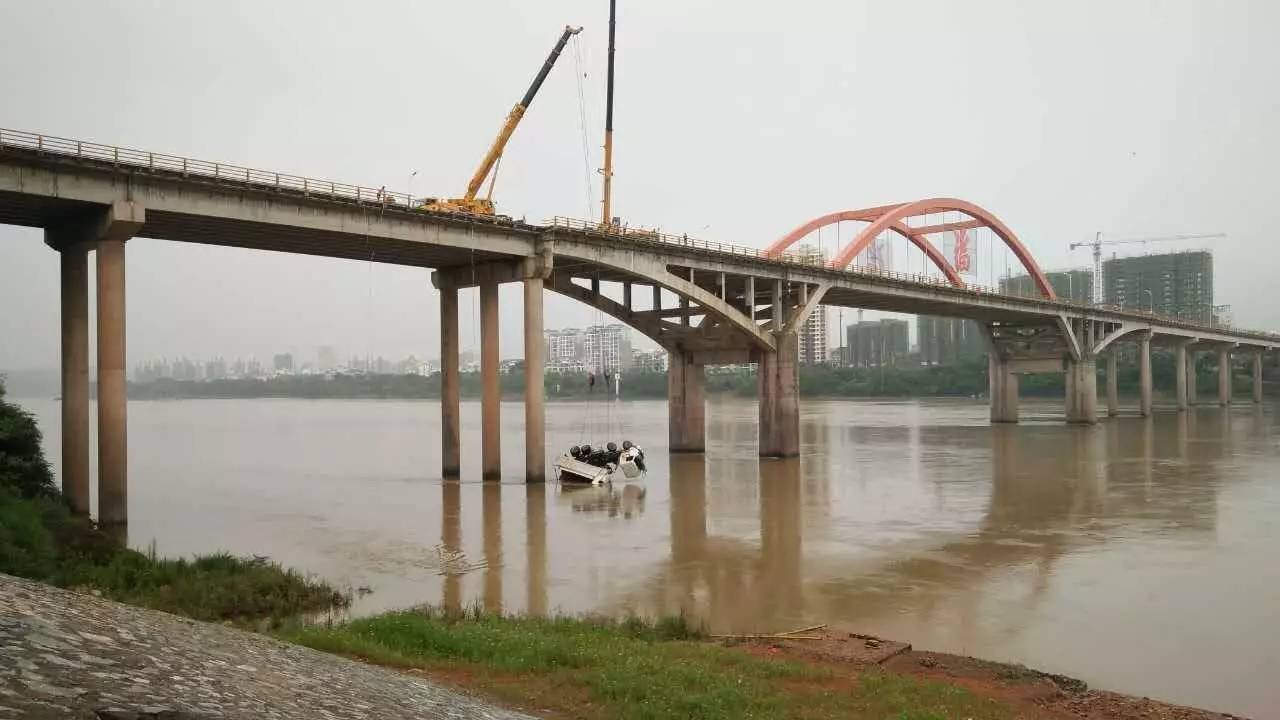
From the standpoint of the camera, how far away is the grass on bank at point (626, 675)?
8.81 m

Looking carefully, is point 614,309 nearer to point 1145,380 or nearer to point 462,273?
point 462,273

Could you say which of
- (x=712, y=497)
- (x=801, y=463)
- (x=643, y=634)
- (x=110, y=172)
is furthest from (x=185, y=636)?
(x=801, y=463)

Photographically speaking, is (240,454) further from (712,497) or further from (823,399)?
(823,399)

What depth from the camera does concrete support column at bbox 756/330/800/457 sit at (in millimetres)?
44719

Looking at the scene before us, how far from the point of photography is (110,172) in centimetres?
2366

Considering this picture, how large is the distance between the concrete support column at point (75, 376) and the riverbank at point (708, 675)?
16.5m

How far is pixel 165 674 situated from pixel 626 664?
5.78m

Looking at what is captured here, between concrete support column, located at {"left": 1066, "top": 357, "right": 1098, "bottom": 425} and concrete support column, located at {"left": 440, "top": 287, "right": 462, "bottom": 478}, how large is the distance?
53054mm

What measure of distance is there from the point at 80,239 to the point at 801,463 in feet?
98.9

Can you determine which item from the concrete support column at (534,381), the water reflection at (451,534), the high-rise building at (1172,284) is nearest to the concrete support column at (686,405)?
the concrete support column at (534,381)

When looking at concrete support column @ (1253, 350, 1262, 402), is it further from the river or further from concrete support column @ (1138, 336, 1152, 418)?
the river

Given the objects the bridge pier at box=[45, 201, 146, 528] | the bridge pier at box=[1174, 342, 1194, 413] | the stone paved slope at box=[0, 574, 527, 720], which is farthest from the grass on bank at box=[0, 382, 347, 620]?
the bridge pier at box=[1174, 342, 1194, 413]

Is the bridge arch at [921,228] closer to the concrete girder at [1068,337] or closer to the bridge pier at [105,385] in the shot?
the concrete girder at [1068,337]

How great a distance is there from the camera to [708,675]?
9.67 metres
